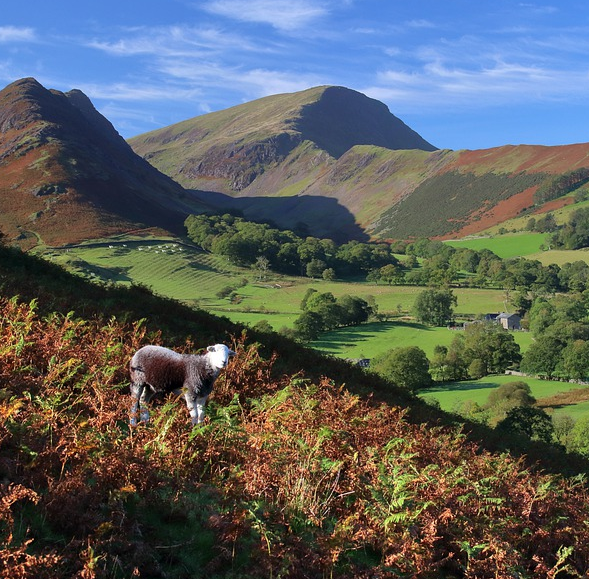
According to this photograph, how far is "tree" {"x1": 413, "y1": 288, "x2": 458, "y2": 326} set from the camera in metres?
126

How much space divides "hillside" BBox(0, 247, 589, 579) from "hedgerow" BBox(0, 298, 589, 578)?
0.02 metres

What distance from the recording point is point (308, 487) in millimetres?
6184

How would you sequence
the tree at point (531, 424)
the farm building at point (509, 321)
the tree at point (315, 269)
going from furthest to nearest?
the tree at point (315, 269) → the farm building at point (509, 321) → the tree at point (531, 424)

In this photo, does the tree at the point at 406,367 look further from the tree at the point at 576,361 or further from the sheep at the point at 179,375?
the sheep at the point at 179,375

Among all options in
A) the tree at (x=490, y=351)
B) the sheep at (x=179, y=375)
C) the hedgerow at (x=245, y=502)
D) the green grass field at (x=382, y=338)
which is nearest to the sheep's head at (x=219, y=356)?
the sheep at (x=179, y=375)

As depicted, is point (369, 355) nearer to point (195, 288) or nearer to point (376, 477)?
point (195, 288)

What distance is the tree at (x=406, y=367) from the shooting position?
260 feet

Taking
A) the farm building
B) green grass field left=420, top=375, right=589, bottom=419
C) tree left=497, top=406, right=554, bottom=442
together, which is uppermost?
tree left=497, top=406, right=554, bottom=442

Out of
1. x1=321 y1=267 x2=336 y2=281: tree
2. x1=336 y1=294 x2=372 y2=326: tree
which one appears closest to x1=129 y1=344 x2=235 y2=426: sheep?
x1=336 y1=294 x2=372 y2=326: tree

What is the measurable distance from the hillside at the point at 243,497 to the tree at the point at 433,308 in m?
119

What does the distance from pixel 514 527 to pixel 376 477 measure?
1.65 metres

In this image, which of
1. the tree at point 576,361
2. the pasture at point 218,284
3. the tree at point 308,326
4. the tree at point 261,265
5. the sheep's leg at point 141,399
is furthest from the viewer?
the tree at point 261,265

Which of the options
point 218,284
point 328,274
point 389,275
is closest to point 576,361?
point 218,284

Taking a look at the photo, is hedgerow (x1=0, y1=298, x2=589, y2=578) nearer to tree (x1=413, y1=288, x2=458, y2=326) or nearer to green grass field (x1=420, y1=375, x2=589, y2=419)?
green grass field (x1=420, y1=375, x2=589, y2=419)
